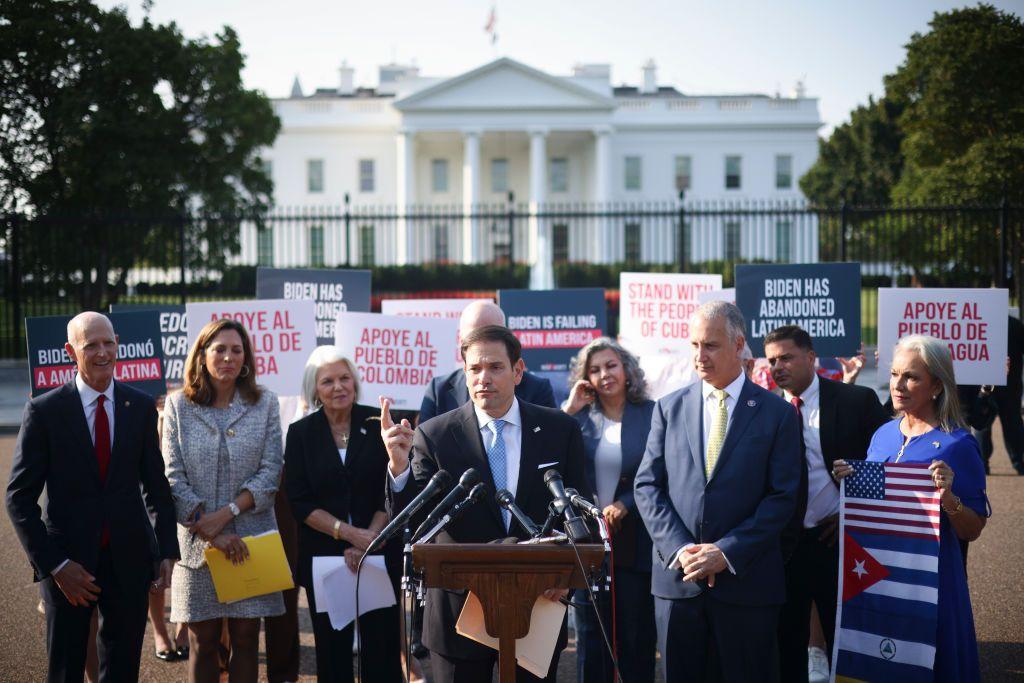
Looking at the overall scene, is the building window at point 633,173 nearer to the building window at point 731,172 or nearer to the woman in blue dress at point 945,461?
the building window at point 731,172

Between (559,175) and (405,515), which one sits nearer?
(405,515)

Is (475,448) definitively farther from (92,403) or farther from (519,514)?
(92,403)

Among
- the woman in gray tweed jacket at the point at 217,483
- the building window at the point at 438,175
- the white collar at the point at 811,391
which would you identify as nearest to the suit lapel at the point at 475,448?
the woman in gray tweed jacket at the point at 217,483

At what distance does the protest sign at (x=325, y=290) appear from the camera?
320 inches

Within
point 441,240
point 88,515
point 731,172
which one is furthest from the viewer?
point 731,172

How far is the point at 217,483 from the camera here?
15.5 ft

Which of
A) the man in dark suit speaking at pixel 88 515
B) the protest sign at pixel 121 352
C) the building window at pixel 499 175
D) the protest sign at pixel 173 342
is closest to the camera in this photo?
the man in dark suit speaking at pixel 88 515

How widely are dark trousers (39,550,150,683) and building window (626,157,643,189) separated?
58.3 meters

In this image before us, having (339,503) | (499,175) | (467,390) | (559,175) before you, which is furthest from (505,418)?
(559,175)

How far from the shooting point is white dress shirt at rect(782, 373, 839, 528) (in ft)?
15.4

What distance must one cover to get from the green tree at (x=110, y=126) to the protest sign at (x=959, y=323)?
16.4 m

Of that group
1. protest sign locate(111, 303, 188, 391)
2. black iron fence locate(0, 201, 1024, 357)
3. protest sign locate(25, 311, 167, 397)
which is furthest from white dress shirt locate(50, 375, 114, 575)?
black iron fence locate(0, 201, 1024, 357)

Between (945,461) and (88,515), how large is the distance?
389 centimetres

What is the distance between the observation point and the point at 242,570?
464 cm
